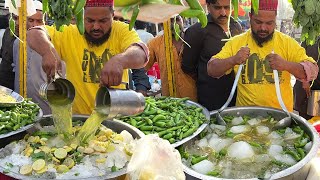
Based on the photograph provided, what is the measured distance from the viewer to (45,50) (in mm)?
2678

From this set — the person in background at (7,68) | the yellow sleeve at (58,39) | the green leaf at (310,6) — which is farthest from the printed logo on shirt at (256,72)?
the person in background at (7,68)

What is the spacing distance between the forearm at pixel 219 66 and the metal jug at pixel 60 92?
1396 mm

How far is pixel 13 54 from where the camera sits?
14.8 ft

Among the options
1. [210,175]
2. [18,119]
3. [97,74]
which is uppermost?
[97,74]

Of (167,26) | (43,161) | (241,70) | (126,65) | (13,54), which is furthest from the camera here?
(13,54)

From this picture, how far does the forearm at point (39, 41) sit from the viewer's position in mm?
2712

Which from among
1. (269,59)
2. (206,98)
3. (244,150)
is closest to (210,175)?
(244,150)

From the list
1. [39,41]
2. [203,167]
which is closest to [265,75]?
[203,167]

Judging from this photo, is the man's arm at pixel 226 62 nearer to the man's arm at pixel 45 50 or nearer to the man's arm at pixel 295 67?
the man's arm at pixel 295 67

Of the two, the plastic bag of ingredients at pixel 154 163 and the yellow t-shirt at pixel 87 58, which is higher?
the yellow t-shirt at pixel 87 58

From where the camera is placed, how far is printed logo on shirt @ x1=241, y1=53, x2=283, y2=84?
3.23m

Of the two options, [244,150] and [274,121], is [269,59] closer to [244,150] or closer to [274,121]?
[274,121]

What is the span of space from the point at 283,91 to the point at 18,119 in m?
2.17

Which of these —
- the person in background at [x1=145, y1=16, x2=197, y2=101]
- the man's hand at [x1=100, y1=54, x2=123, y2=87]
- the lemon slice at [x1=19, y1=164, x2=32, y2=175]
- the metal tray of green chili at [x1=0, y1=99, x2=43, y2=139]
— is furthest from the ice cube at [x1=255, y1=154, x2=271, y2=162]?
the person in background at [x1=145, y1=16, x2=197, y2=101]
